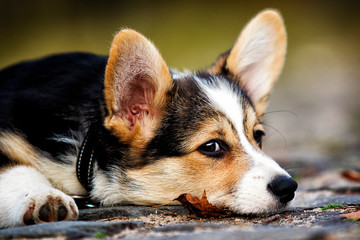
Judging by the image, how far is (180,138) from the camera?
12.1 feet

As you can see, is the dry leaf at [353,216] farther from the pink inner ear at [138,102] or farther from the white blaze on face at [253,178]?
the pink inner ear at [138,102]

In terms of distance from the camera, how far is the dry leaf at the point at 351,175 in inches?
195

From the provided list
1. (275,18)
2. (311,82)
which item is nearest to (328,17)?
(311,82)

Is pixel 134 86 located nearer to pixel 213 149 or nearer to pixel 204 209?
pixel 213 149

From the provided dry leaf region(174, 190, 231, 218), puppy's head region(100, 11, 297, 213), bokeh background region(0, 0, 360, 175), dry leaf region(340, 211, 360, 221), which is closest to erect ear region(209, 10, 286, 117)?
puppy's head region(100, 11, 297, 213)

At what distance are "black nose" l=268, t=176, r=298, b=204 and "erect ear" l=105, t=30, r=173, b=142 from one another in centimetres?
112

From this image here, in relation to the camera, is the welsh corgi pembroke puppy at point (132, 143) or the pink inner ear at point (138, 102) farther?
the pink inner ear at point (138, 102)

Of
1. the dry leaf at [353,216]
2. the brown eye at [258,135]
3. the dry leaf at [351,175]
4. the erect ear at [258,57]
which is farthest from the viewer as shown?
the dry leaf at [351,175]

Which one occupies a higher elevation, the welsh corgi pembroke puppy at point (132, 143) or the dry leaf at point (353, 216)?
the welsh corgi pembroke puppy at point (132, 143)

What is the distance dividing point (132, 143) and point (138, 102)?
368 mm

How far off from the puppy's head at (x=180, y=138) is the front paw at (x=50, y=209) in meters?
0.67

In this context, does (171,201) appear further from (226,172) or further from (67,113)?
(67,113)

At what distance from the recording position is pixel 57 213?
3111 millimetres

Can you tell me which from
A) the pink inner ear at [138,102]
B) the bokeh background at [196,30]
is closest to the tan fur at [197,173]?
the pink inner ear at [138,102]
